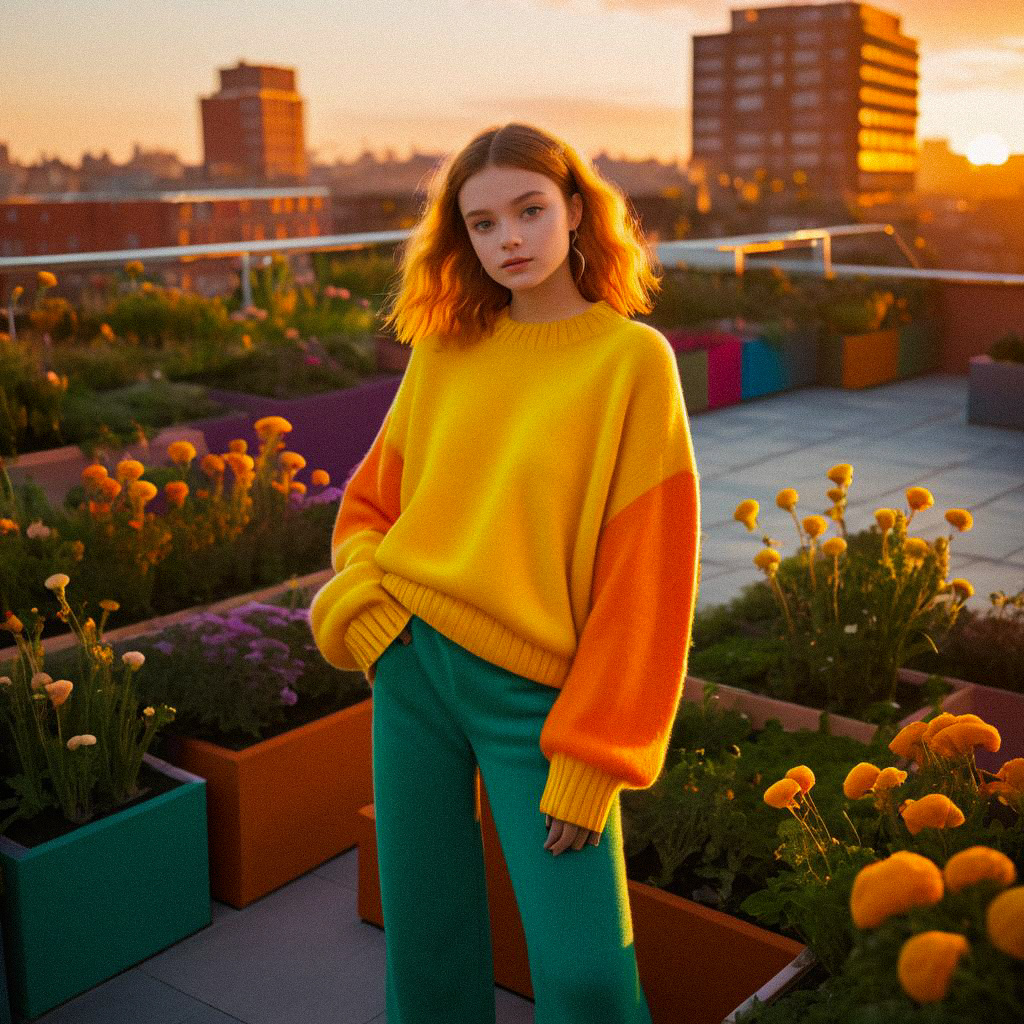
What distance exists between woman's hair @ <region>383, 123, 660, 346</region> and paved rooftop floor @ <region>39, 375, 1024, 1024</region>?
1389 millimetres

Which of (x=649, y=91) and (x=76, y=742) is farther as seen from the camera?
(x=649, y=91)

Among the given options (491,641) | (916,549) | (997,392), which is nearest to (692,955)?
(491,641)

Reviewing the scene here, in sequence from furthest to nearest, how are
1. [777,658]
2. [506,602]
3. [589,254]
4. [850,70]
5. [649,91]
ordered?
[850,70] < [649,91] < [777,658] < [589,254] < [506,602]

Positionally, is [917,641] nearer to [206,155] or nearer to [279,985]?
[279,985]

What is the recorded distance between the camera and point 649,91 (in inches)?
3295

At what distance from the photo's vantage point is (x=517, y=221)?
1600mm

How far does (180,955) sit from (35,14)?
41.0 metres

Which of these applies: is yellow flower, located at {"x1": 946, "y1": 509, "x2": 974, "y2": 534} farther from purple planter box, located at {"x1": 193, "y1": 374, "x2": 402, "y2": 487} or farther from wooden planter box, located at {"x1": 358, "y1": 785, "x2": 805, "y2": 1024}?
purple planter box, located at {"x1": 193, "y1": 374, "x2": 402, "y2": 487}

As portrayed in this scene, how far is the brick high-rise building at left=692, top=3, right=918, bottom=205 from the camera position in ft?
395

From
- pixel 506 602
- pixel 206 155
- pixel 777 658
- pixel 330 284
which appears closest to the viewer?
pixel 506 602

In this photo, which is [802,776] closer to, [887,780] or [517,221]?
[887,780]

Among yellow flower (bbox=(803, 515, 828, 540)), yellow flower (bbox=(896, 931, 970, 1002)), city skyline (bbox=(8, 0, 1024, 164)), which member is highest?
city skyline (bbox=(8, 0, 1024, 164))

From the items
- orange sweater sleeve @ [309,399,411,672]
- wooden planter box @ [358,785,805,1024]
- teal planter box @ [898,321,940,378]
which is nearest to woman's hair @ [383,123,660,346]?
orange sweater sleeve @ [309,399,411,672]

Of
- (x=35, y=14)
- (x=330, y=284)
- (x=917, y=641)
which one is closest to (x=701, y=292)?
(x=330, y=284)
